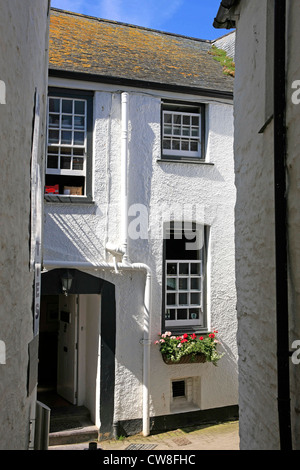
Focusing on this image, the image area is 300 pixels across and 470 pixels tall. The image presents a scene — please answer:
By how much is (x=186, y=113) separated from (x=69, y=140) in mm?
2618

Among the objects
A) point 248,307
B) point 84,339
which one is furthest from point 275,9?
point 84,339

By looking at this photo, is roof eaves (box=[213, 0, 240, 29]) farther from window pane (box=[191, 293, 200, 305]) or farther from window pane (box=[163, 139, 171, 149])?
window pane (box=[191, 293, 200, 305])

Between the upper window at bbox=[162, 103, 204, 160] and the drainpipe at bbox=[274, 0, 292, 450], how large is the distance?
6.35 m

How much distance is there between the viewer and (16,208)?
4090 mm

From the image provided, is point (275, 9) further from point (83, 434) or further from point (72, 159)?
Result: point (83, 434)

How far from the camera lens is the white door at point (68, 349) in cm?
1022

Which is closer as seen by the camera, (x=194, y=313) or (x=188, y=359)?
(x=188, y=359)

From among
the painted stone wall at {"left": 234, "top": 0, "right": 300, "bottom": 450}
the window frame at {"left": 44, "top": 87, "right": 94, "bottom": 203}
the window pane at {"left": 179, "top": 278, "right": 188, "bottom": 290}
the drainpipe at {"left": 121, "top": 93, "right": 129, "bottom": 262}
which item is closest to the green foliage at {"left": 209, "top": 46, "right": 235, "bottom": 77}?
the drainpipe at {"left": 121, "top": 93, "right": 129, "bottom": 262}

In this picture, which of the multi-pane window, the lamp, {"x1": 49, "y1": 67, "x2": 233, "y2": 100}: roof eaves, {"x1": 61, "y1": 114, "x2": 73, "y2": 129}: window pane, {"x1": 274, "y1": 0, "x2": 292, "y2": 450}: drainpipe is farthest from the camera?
the multi-pane window

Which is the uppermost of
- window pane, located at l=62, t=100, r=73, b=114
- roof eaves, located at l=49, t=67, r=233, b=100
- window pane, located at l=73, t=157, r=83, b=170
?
roof eaves, located at l=49, t=67, r=233, b=100

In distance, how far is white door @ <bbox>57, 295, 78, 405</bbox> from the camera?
10219 millimetres

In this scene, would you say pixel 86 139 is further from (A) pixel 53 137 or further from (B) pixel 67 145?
(A) pixel 53 137

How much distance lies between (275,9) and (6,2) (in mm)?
2055

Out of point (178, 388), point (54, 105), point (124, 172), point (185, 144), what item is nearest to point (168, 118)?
point (185, 144)
